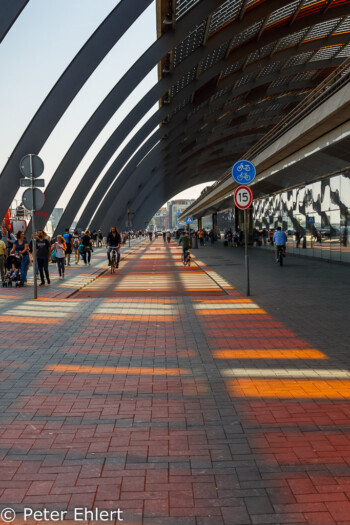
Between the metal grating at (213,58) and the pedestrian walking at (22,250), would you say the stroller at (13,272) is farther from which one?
the metal grating at (213,58)

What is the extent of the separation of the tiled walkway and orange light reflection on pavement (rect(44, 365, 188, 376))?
25mm

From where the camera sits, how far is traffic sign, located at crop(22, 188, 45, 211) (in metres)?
12.5

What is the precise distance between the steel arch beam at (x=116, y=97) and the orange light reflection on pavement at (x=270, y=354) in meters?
18.5

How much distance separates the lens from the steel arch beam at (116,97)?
2291 centimetres

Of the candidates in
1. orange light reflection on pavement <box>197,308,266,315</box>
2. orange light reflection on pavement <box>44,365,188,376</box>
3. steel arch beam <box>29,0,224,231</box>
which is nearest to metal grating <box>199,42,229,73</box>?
steel arch beam <box>29,0,224,231</box>

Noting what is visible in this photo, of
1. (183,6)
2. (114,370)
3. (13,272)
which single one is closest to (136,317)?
(114,370)

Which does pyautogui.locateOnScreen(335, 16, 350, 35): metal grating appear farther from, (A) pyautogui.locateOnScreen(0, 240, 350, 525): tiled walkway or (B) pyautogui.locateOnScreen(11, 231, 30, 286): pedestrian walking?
(A) pyautogui.locateOnScreen(0, 240, 350, 525): tiled walkway

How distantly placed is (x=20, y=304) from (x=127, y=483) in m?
9.38

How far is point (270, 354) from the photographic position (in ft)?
23.6

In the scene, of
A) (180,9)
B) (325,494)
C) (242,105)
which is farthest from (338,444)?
(242,105)

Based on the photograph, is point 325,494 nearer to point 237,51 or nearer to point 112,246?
point 112,246

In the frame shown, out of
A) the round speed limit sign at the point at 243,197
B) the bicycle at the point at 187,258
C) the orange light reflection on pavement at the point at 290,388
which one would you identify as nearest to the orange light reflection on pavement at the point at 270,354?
the orange light reflection on pavement at the point at 290,388

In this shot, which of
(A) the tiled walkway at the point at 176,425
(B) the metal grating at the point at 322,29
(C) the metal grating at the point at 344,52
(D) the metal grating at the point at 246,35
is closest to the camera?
(A) the tiled walkway at the point at 176,425

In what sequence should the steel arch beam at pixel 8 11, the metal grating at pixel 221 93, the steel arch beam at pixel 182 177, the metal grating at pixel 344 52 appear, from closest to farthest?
the steel arch beam at pixel 8 11, the metal grating at pixel 344 52, the metal grating at pixel 221 93, the steel arch beam at pixel 182 177
